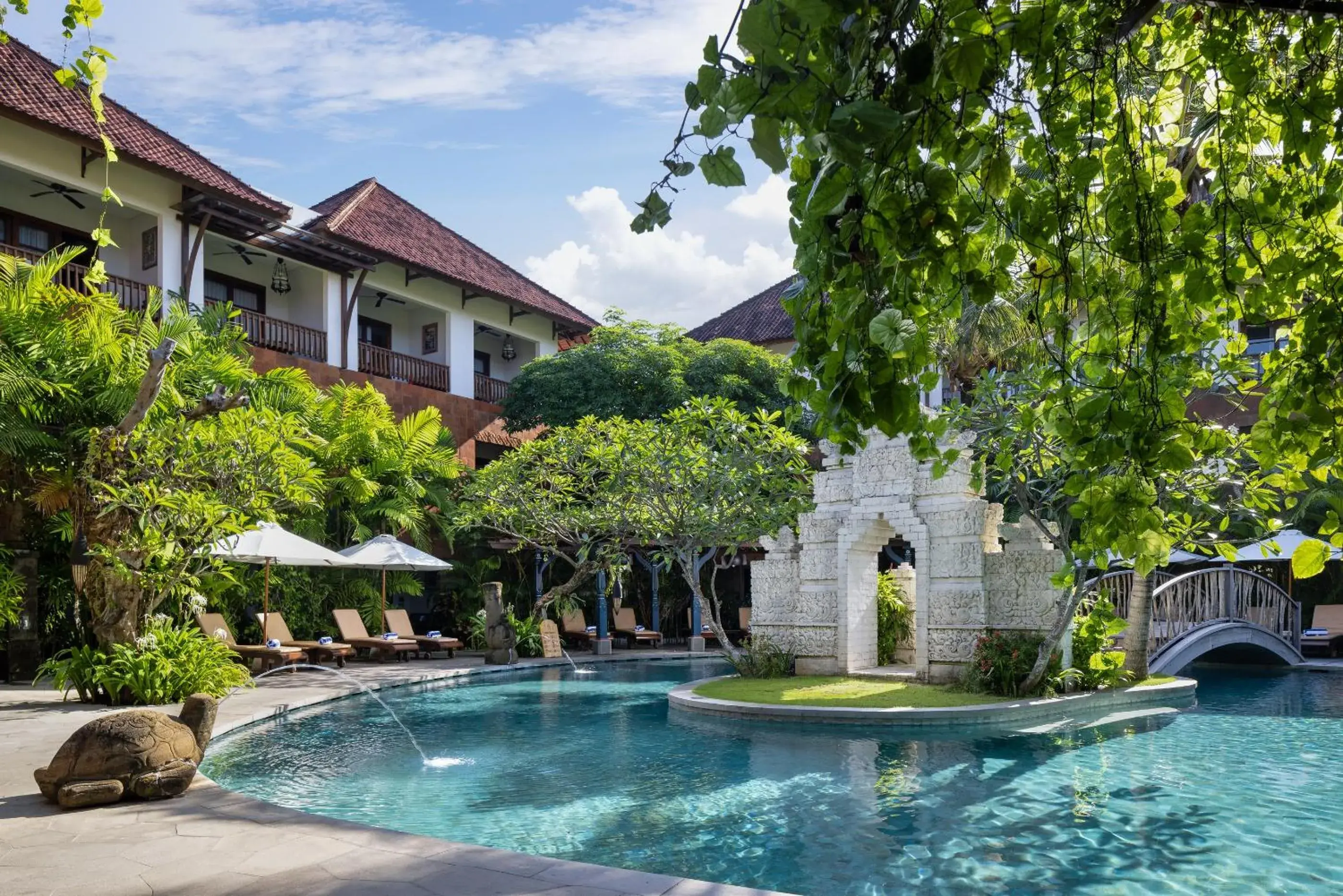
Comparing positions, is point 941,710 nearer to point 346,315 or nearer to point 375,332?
point 346,315

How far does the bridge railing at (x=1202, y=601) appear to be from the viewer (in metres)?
18.0

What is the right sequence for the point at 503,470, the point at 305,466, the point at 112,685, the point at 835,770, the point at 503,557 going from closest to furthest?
the point at 835,770
the point at 112,685
the point at 305,466
the point at 503,470
the point at 503,557

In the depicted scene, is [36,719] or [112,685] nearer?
[36,719]

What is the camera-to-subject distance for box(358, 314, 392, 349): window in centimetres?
2734

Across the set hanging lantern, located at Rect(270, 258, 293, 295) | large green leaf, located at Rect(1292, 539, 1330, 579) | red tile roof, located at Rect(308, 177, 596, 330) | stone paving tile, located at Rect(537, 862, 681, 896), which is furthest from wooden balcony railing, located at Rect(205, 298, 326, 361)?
large green leaf, located at Rect(1292, 539, 1330, 579)

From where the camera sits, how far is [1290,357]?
3.82m

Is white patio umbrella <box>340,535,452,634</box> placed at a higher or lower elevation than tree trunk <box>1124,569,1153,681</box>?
higher

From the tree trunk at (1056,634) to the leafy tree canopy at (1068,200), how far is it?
8.86 m

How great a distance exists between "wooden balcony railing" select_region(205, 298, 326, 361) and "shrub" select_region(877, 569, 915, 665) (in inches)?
541

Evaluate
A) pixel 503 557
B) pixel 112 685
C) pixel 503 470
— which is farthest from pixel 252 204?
pixel 112 685

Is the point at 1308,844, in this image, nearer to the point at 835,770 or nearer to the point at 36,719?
the point at 835,770

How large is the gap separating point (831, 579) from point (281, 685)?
831cm

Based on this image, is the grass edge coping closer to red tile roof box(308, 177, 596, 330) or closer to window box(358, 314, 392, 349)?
red tile roof box(308, 177, 596, 330)

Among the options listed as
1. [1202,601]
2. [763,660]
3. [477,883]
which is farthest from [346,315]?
[477,883]
